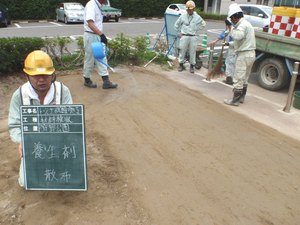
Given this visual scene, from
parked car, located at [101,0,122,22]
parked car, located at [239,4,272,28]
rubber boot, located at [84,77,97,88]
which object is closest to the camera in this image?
rubber boot, located at [84,77,97,88]

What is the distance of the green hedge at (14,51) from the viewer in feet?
22.7

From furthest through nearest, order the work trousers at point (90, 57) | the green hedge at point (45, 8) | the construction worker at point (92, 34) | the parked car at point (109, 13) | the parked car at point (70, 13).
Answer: the parked car at point (109, 13) → the green hedge at point (45, 8) → the parked car at point (70, 13) → the work trousers at point (90, 57) → the construction worker at point (92, 34)

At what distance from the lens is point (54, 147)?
3.01 meters

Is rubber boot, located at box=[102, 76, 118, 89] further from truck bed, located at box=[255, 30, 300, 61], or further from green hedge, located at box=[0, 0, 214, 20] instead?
green hedge, located at box=[0, 0, 214, 20]

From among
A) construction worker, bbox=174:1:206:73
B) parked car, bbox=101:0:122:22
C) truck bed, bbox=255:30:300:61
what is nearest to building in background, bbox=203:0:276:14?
parked car, bbox=101:0:122:22

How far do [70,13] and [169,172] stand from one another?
1807 cm

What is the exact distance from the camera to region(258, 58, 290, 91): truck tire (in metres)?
7.07

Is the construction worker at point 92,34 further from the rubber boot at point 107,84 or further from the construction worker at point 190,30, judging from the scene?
the construction worker at point 190,30

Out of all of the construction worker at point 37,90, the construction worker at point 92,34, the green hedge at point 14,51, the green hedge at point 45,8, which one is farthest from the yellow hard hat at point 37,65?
the green hedge at point 45,8

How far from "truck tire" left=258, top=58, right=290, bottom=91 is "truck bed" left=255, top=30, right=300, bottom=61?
253 mm

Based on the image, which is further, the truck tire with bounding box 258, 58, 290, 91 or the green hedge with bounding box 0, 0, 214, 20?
the green hedge with bounding box 0, 0, 214, 20

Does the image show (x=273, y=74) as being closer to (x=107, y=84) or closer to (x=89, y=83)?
(x=107, y=84)

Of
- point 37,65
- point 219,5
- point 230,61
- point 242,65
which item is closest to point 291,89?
point 242,65

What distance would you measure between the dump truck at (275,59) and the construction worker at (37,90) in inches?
204
